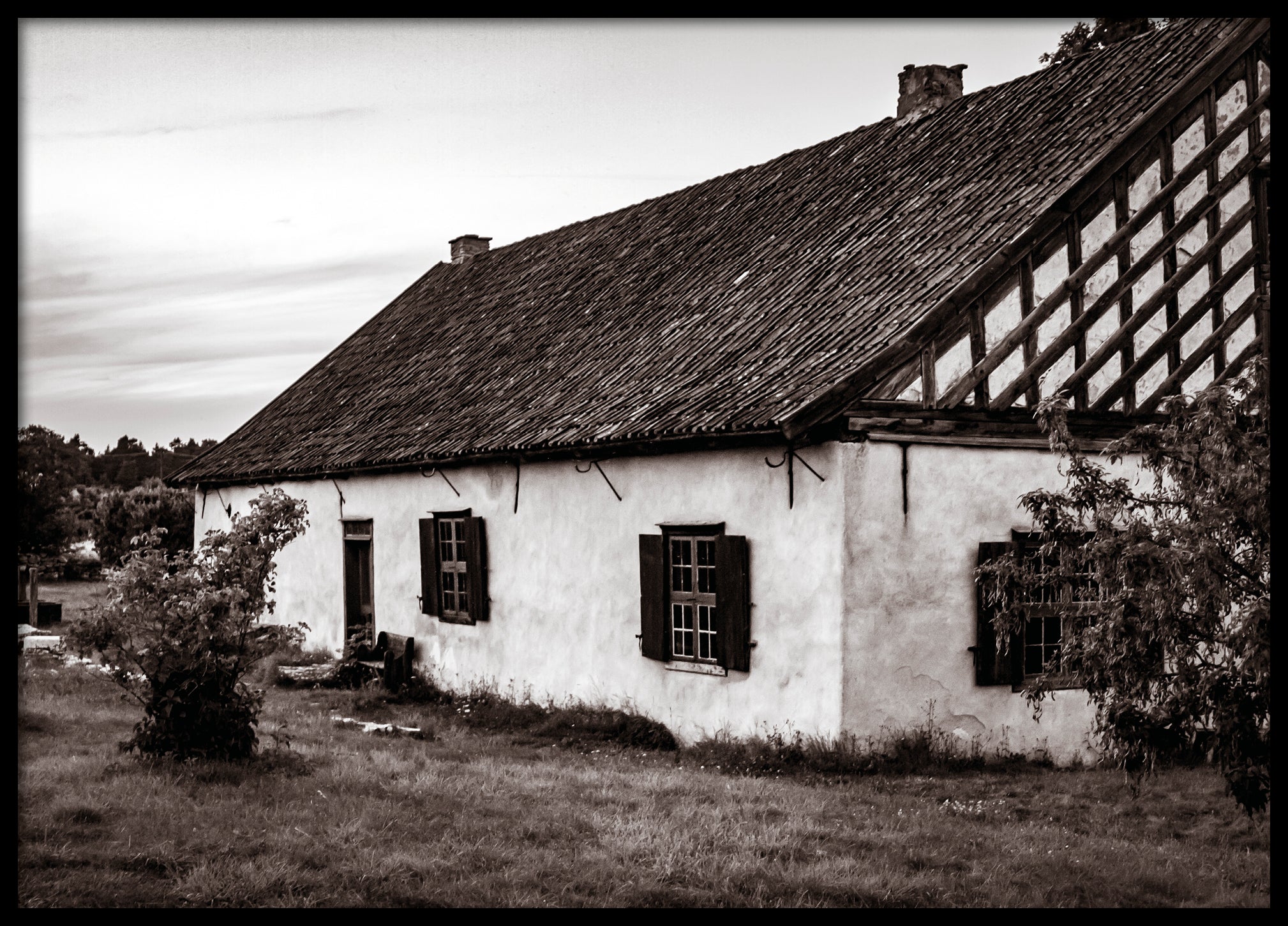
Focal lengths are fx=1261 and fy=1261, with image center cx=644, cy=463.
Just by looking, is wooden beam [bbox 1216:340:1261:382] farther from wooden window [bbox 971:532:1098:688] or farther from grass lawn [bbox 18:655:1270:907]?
→ grass lawn [bbox 18:655:1270:907]

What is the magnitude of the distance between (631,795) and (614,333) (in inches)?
303

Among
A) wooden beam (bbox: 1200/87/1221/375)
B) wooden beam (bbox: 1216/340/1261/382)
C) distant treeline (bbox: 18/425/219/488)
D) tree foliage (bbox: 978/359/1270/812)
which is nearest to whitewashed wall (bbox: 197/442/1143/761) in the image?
wooden beam (bbox: 1216/340/1261/382)

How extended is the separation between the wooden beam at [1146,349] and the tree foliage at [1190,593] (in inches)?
186

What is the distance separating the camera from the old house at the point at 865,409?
34.3ft

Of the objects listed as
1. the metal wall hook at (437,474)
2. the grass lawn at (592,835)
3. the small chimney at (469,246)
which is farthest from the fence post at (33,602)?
the grass lawn at (592,835)

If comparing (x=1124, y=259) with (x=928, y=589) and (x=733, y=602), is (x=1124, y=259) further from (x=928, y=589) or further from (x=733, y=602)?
(x=733, y=602)

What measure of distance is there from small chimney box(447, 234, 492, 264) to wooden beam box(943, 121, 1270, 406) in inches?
608

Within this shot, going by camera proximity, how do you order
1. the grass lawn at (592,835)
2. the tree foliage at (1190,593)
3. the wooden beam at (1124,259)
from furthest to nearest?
the wooden beam at (1124,259), the grass lawn at (592,835), the tree foliage at (1190,593)

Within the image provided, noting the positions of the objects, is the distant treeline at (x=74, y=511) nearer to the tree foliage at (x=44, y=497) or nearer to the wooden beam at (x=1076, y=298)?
the tree foliage at (x=44, y=497)

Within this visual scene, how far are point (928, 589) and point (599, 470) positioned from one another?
3.75 m

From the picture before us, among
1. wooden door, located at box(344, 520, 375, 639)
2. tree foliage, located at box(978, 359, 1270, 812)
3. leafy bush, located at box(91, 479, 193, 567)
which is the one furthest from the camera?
leafy bush, located at box(91, 479, 193, 567)

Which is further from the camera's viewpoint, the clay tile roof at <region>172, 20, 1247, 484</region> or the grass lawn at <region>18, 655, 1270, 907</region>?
the clay tile roof at <region>172, 20, 1247, 484</region>

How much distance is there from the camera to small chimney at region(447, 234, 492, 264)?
2467 centimetres
